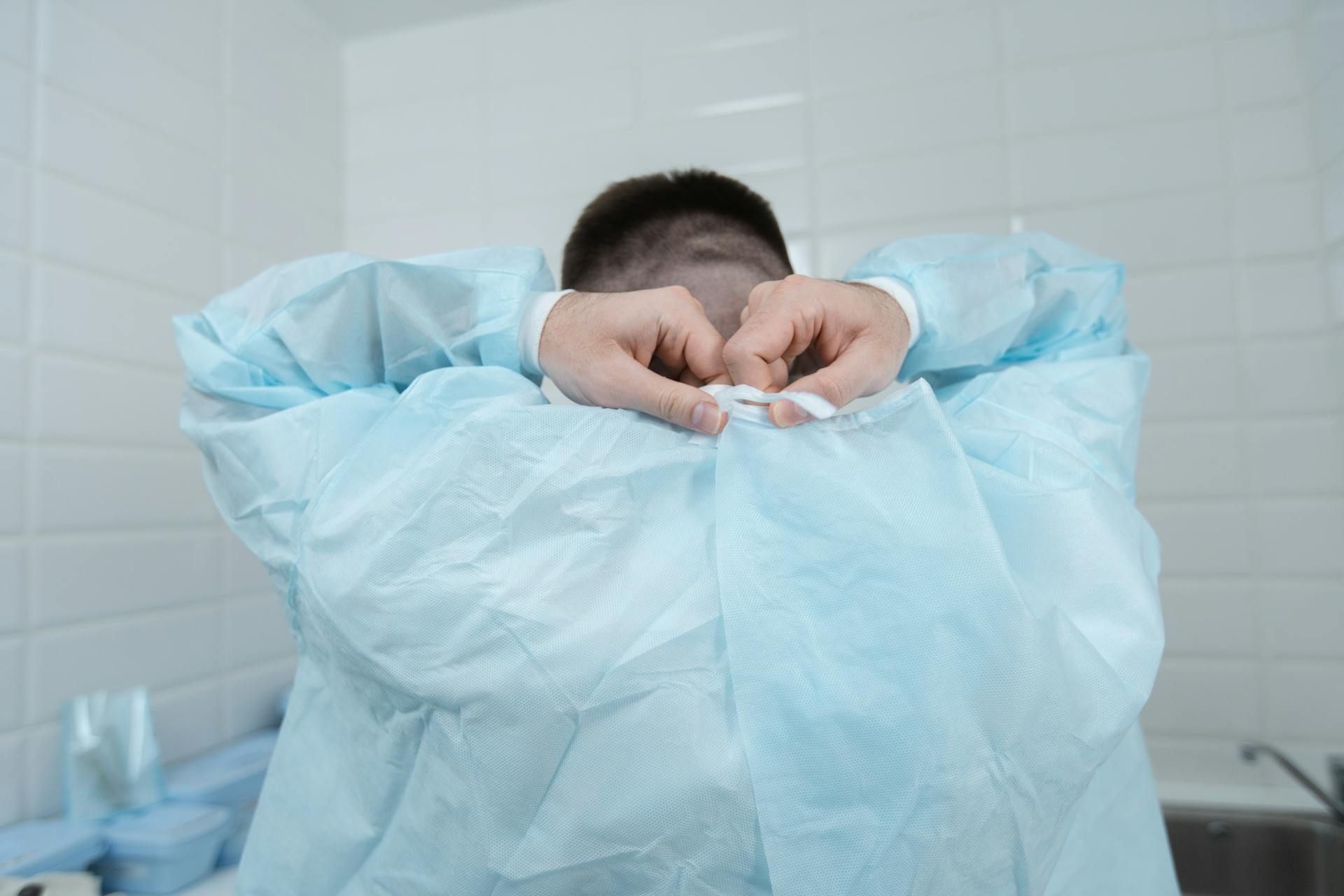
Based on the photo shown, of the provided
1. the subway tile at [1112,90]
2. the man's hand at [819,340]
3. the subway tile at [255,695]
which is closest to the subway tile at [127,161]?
the subway tile at [255,695]

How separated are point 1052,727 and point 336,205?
1445mm

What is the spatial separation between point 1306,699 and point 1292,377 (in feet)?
1.41

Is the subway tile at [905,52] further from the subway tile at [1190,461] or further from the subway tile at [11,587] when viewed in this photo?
the subway tile at [11,587]

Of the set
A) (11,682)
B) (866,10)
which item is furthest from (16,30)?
(866,10)

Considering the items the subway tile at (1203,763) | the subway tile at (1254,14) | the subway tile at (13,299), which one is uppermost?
the subway tile at (1254,14)

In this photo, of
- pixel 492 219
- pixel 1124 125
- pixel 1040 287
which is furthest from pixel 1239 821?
pixel 492 219

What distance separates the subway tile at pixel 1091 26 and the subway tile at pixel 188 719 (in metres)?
1.46

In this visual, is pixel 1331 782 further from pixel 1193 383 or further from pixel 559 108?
pixel 559 108

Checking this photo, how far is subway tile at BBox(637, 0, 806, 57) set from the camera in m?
1.22

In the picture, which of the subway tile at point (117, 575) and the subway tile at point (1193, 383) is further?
the subway tile at point (1193, 383)

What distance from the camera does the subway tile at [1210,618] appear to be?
3.37 feet

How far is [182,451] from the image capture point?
1.02m

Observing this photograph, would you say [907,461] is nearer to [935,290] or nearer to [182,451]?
[935,290]

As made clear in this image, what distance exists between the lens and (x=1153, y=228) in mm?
1068
